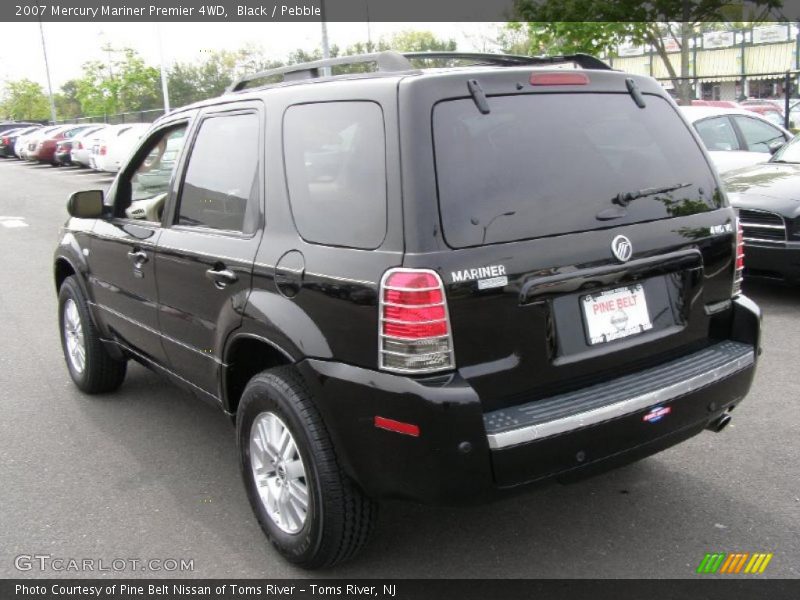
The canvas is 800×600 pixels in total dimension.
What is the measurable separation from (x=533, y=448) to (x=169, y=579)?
1.59 metres

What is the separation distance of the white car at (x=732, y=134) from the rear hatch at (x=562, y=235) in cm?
768

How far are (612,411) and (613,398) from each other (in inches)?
2.5

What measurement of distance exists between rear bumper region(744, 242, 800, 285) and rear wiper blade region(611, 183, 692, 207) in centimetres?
397

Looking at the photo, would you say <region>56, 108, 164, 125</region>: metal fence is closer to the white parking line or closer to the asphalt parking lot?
the white parking line

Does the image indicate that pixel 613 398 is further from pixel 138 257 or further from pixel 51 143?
pixel 51 143

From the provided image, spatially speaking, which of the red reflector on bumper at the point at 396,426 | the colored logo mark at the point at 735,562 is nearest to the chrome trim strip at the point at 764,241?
the colored logo mark at the point at 735,562

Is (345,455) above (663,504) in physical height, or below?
above

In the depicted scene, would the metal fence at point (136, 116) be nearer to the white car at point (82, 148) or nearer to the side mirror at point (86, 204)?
the white car at point (82, 148)

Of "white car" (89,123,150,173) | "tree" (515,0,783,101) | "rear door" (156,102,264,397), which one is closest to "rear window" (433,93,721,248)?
"rear door" (156,102,264,397)

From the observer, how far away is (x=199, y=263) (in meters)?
3.73

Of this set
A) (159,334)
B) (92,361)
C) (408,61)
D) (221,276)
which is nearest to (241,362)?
(221,276)

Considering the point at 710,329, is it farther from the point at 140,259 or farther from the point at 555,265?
the point at 140,259

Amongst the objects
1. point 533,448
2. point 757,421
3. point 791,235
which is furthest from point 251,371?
point 791,235

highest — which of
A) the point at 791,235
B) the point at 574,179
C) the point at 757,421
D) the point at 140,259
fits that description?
the point at 574,179
